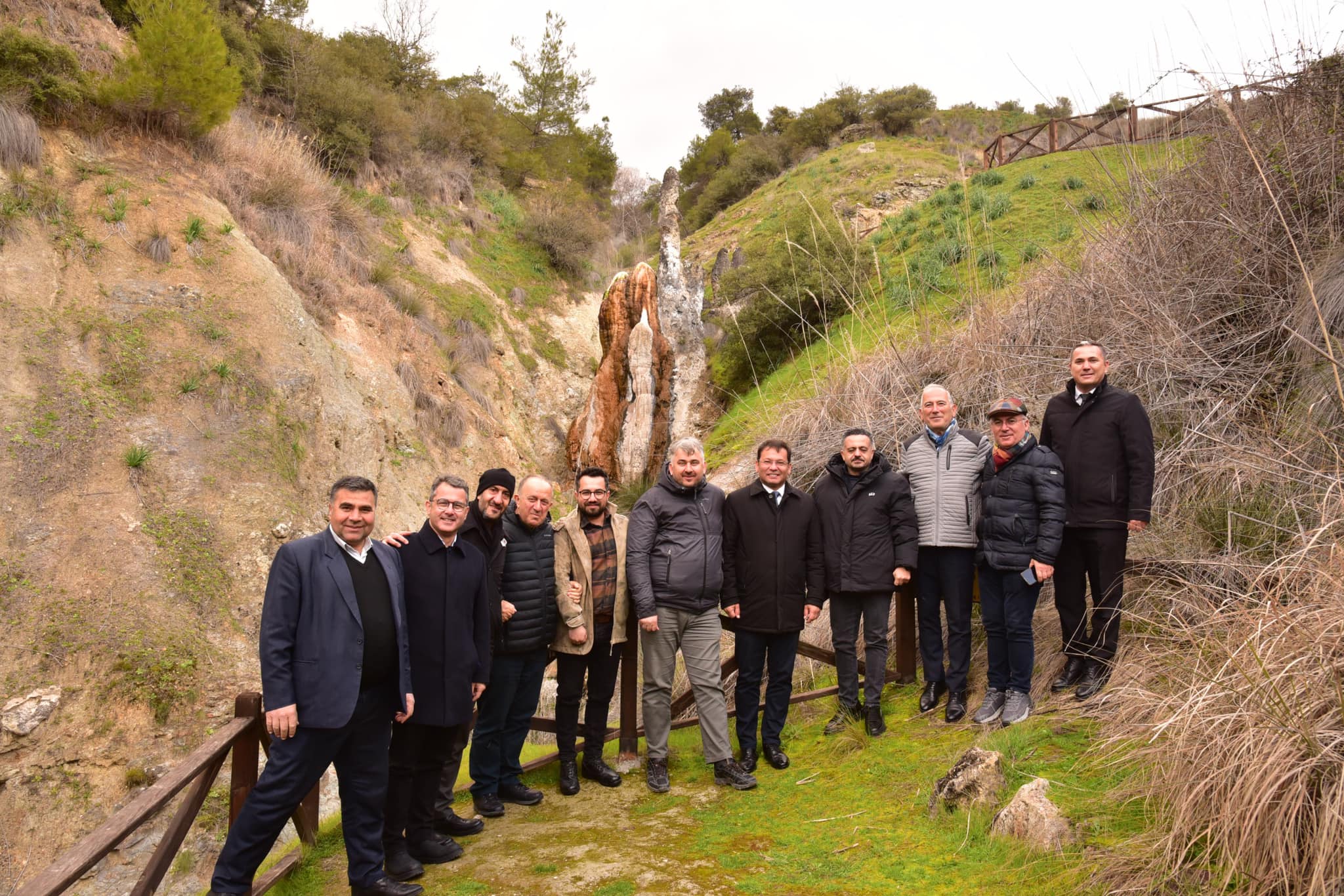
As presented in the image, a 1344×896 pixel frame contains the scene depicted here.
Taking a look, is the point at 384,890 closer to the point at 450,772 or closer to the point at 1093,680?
the point at 450,772

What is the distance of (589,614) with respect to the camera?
189 inches

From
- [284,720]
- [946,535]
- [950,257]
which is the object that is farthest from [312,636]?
[950,257]

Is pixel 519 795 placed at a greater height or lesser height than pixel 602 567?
lesser

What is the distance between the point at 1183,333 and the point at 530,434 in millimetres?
13666

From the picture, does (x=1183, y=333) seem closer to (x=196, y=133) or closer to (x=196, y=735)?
(x=196, y=735)

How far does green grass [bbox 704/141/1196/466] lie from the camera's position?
307 inches

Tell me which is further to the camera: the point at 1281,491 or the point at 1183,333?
the point at 1183,333

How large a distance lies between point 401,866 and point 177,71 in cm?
1341

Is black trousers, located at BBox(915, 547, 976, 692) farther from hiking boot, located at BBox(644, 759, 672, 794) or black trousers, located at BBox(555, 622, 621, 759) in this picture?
black trousers, located at BBox(555, 622, 621, 759)

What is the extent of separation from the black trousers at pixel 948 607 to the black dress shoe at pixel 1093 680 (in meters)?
0.71

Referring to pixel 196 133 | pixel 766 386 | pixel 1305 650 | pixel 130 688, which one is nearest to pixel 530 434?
pixel 766 386

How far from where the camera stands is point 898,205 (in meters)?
21.9

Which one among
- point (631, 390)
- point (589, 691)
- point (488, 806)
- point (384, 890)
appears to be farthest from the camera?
point (631, 390)

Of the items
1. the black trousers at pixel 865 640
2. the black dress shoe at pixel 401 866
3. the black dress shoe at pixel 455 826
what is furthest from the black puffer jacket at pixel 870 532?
the black dress shoe at pixel 401 866
